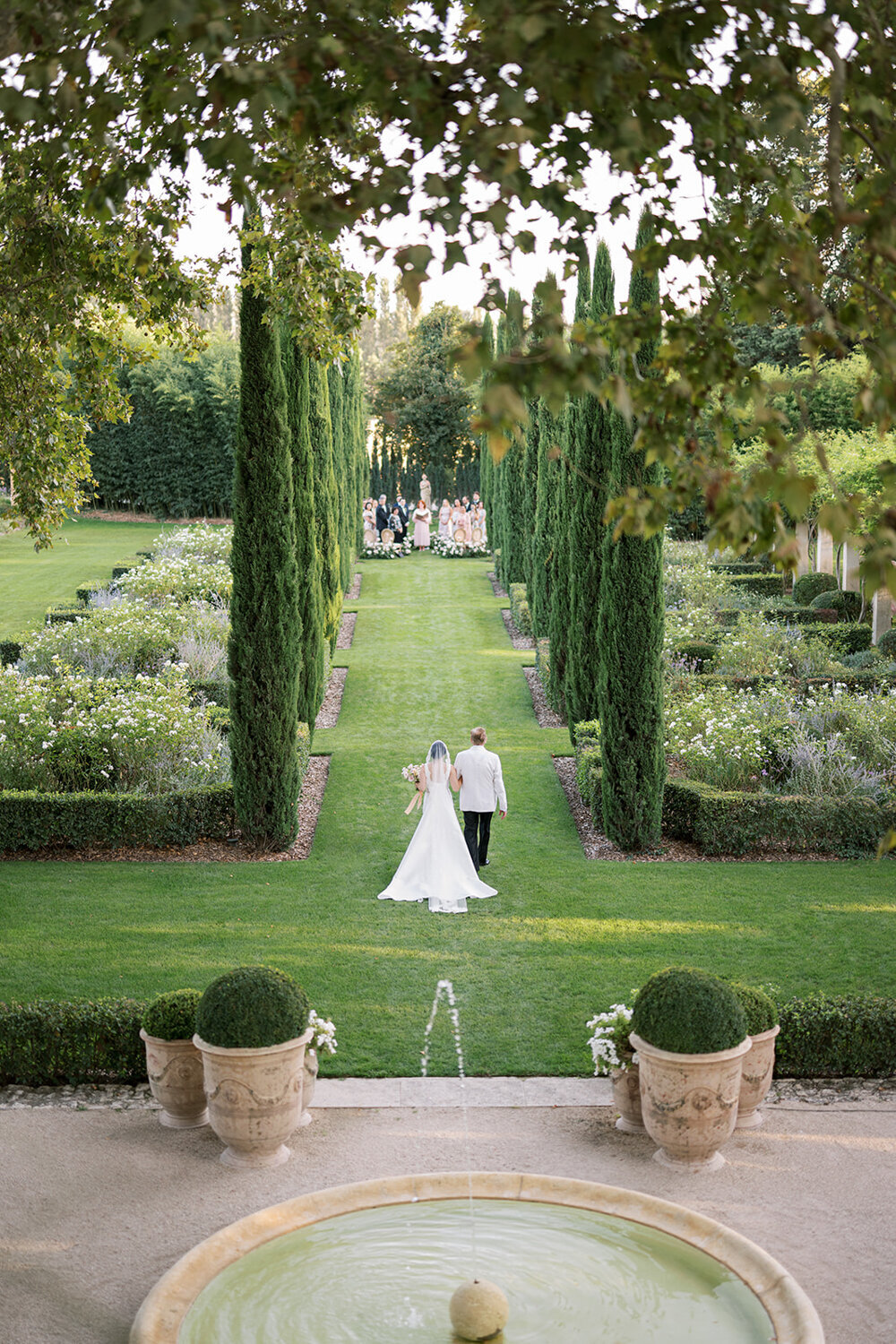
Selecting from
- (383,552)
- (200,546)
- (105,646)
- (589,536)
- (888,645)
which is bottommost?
(888,645)

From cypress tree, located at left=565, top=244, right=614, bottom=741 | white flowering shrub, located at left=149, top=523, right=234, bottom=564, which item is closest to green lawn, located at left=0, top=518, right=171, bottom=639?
white flowering shrub, located at left=149, top=523, right=234, bottom=564

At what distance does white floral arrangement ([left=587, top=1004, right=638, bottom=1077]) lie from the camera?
671 centimetres

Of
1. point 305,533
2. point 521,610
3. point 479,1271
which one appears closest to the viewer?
point 479,1271

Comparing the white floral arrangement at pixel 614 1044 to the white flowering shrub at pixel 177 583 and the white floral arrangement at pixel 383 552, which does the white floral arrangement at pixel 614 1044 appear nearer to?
the white flowering shrub at pixel 177 583

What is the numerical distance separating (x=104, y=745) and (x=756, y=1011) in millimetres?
9083

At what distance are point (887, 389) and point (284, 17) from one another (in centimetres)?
310

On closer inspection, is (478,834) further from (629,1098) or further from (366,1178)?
(366,1178)

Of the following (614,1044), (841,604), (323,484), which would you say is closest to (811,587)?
(841,604)

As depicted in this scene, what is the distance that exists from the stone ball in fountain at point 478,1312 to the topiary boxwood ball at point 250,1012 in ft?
6.46

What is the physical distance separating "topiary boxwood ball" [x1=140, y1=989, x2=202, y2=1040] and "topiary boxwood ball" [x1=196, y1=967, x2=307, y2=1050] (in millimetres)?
321

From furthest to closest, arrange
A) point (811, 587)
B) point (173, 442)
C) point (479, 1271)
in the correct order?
point (173, 442), point (811, 587), point (479, 1271)

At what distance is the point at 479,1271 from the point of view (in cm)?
512

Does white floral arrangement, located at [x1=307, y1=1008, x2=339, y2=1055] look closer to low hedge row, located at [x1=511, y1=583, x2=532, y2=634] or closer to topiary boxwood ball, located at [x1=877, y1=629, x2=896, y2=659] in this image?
topiary boxwood ball, located at [x1=877, y1=629, x2=896, y2=659]

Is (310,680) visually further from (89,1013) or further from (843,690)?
(89,1013)
